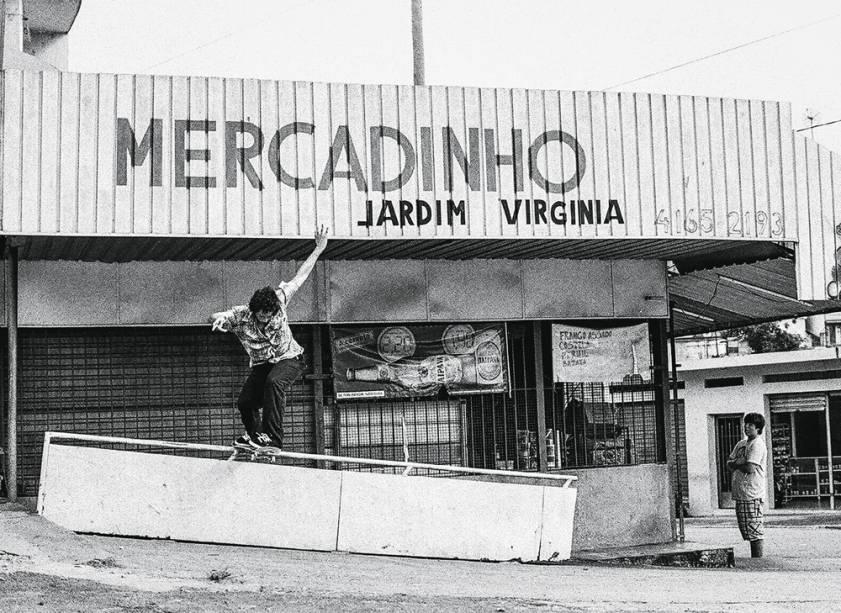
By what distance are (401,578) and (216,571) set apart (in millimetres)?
1489

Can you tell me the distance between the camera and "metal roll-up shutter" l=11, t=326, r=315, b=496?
12.4 metres

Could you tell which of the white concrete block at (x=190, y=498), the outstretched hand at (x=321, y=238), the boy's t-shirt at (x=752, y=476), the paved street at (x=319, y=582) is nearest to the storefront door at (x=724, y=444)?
the boy's t-shirt at (x=752, y=476)

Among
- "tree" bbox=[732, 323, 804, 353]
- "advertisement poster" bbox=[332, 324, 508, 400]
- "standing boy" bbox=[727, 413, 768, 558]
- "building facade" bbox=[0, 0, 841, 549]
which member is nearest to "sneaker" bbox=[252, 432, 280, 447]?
"building facade" bbox=[0, 0, 841, 549]

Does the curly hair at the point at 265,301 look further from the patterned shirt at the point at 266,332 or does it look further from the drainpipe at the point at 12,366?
the drainpipe at the point at 12,366

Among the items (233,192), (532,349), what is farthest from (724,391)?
(233,192)

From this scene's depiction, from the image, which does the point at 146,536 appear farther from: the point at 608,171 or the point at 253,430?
the point at 608,171

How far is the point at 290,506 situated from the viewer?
A: 403 inches

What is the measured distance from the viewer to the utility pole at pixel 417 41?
22766mm

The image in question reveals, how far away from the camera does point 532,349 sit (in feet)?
45.1

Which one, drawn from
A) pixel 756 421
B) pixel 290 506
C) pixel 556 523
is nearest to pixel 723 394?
pixel 756 421

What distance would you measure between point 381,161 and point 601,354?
3920 millimetres

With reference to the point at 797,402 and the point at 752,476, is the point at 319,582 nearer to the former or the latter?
the point at 752,476

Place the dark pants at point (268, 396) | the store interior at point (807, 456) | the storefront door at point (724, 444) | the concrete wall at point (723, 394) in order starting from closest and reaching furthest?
the dark pants at point (268, 396) < the concrete wall at point (723, 394) < the store interior at point (807, 456) < the storefront door at point (724, 444)

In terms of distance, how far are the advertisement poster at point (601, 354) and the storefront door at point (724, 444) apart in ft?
48.2
